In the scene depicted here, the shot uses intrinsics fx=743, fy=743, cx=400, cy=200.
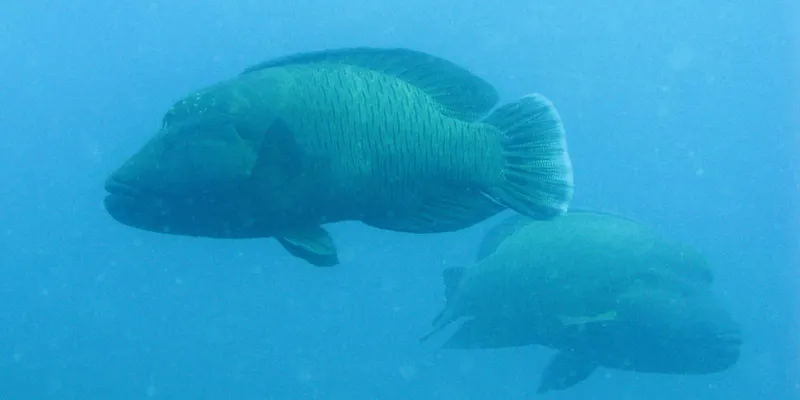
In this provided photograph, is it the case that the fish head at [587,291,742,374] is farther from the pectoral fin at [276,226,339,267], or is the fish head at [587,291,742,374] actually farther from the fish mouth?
the fish mouth

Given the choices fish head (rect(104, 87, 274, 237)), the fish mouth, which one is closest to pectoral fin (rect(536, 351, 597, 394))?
fish head (rect(104, 87, 274, 237))

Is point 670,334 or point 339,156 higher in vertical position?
point 339,156

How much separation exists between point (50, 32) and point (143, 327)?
31859 mm

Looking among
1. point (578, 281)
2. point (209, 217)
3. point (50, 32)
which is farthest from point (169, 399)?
point (50, 32)

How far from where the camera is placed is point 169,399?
19578 millimetres

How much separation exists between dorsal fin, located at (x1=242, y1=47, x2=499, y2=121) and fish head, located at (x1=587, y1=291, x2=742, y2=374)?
246cm

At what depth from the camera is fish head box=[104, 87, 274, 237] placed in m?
2.44

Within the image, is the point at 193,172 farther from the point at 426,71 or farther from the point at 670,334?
the point at 670,334

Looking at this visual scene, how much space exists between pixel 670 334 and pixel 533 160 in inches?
103

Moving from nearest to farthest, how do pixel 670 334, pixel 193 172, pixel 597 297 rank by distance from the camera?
1. pixel 193 172
2. pixel 597 297
3. pixel 670 334

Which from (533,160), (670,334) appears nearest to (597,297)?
(670,334)

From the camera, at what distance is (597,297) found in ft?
15.9

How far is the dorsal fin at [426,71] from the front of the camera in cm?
271

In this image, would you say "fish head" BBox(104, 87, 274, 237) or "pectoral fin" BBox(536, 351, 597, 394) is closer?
A: "fish head" BBox(104, 87, 274, 237)
